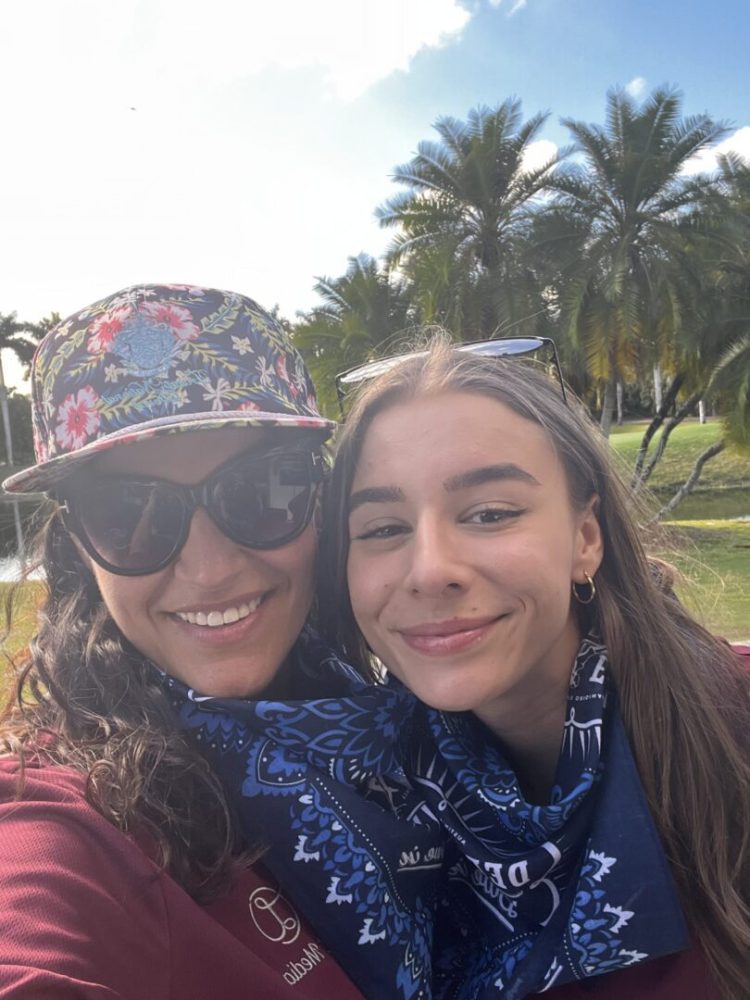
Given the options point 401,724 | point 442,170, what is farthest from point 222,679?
point 442,170

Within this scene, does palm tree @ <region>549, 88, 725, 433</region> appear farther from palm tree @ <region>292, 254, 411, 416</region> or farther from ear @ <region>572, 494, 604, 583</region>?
ear @ <region>572, 494, 604, 583</region>

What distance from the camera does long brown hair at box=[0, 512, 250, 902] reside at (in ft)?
5.17

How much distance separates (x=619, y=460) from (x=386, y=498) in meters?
0.95

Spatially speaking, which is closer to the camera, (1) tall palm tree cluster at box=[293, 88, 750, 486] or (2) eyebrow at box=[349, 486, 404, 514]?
(2) eyebrow at box=[349, 486, 404, 514]

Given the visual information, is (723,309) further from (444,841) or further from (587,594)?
(444,841)

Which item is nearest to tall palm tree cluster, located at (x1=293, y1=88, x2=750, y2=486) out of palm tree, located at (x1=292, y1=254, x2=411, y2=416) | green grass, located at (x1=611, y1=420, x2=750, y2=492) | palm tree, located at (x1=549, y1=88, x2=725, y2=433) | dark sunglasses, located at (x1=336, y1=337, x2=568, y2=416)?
palm tree, located at (x1=549, y1=88, x2=725, y2=433)

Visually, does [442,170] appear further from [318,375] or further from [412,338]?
[412,338]

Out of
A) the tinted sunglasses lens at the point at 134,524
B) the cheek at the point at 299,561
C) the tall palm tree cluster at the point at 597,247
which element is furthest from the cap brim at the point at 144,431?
the tall palm tree cluster at the point at 597,247

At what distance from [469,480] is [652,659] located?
0.73m

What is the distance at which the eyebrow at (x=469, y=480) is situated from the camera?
6.28ft

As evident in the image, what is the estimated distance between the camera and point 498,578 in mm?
1867

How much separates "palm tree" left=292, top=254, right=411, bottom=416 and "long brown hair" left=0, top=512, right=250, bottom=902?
71.7 feet

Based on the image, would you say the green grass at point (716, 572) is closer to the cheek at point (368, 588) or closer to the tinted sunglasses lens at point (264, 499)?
the cheek at point (368, 588)

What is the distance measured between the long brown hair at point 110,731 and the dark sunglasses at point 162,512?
26cm
